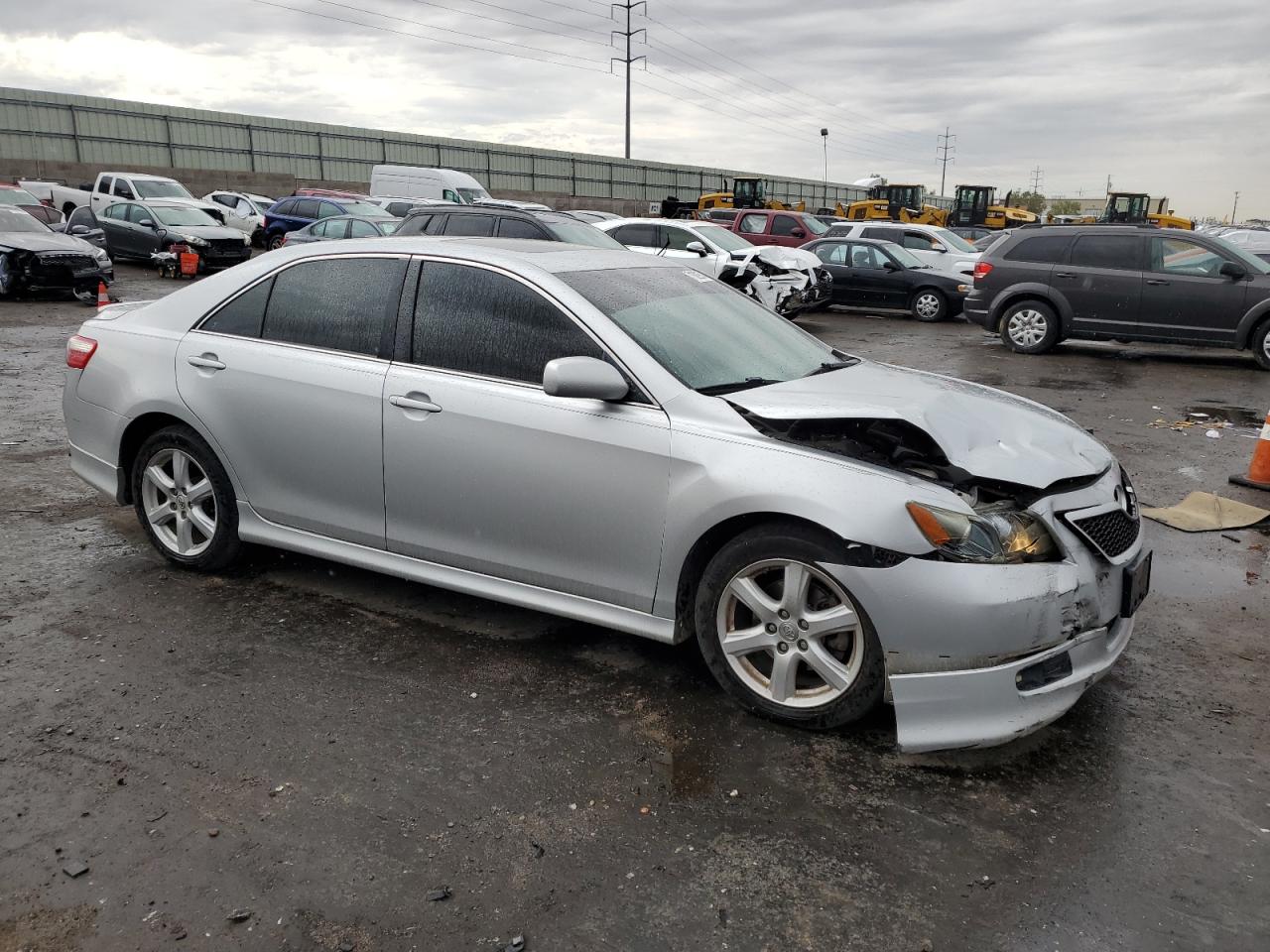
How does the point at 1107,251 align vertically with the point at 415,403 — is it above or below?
above

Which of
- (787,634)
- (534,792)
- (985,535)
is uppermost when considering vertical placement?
(985,535)

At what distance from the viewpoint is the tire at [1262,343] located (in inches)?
484

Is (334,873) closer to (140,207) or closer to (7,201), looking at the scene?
(140,207)

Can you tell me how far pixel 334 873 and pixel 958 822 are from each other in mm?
1850

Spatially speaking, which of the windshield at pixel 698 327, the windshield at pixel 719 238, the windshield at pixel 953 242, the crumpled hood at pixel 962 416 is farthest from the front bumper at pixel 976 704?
the windshield at pixel 953 242

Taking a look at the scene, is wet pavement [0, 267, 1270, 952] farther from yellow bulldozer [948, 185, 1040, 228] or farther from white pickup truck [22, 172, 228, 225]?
yellow bulldozer [948, 185, 1040, 228]

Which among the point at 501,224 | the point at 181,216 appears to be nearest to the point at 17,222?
the point at 181,216

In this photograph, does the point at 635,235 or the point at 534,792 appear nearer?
the point at 534,792

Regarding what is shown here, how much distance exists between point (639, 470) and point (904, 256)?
16.7m

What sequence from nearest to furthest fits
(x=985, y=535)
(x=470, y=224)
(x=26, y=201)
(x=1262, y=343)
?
(x=985, y=535)
(x=1262, y=343)
(x=470, y=224)
(x=26, y=201)

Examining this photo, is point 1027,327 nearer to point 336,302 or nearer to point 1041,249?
point 1041,249

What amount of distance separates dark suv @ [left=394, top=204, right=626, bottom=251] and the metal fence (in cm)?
3003

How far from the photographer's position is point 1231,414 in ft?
32.6

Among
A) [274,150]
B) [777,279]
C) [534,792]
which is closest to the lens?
[534,792]
